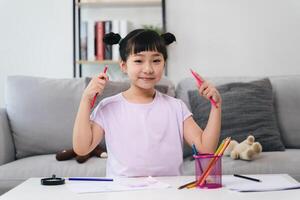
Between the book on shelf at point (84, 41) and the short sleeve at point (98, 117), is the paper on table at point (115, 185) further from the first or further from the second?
the book on shelf at point (84, 41)

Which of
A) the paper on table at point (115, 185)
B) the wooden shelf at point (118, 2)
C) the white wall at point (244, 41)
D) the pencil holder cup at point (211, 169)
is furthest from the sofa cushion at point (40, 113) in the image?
the pencil holder cup at point (211, 169)

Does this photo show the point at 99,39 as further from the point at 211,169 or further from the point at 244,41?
the point at 211,169

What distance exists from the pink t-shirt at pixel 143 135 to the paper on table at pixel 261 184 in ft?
0.87

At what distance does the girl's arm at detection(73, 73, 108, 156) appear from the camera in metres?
1.45

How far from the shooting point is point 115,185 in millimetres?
1184

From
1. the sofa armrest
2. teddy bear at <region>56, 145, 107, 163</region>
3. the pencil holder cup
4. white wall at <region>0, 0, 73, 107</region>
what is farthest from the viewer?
white wall at <region>0, 0, 73, 107</region>

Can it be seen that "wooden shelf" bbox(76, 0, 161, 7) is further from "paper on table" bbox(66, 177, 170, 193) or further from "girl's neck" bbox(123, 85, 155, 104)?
"paper on table" bbox(66, 177, 170, 193)

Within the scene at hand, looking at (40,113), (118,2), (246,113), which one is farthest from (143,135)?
(118,2)

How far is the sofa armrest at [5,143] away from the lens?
2.46 metres

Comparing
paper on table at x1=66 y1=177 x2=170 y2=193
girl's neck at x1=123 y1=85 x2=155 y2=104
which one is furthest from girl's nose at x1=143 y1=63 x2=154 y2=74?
paper on table at x1=66 y1=177 x2=170 y2=193

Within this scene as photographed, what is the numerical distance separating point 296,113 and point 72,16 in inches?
63.9

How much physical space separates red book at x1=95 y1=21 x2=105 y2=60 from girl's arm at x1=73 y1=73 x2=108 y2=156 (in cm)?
178

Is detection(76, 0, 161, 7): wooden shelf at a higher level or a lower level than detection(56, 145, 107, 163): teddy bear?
higher

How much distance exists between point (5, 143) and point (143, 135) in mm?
1190
